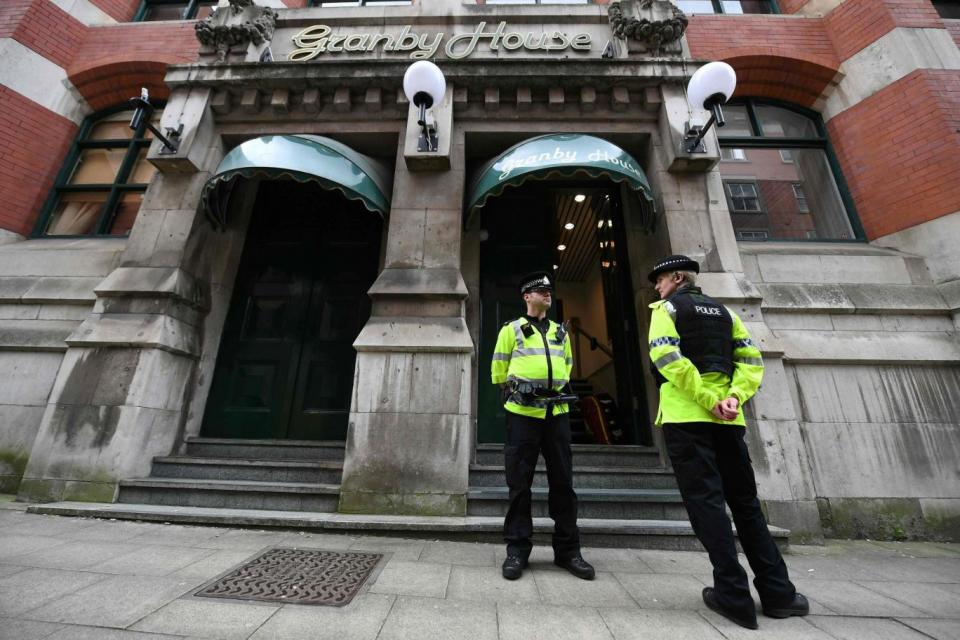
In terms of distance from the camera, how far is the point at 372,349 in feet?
16.4

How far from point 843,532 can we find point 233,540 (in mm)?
7155

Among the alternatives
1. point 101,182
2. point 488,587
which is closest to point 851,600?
point 488,587

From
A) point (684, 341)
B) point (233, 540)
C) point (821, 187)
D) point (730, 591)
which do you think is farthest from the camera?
point (821, 187)

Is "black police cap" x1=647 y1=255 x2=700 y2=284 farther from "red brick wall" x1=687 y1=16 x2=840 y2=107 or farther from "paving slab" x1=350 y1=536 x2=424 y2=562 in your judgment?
"red brick wall" x1=687 y1=16 x2=840 y2=107

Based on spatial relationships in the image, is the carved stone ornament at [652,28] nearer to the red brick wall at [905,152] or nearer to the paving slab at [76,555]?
the red brick wall at [905,152]

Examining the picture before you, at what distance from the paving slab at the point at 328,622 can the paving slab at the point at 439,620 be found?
0.08 m

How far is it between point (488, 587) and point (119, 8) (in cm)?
1379

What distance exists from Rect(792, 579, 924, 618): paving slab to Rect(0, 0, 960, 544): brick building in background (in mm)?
1308

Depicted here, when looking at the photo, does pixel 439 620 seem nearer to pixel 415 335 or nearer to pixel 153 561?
pixel 153 561

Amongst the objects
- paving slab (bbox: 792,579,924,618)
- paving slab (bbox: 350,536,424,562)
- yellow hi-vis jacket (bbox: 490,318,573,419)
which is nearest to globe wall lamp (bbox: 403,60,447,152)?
yellow hi-vis jacket (bbox: 490,318,573,419)

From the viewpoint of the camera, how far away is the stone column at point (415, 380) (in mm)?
4535

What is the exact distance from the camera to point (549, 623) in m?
2.37

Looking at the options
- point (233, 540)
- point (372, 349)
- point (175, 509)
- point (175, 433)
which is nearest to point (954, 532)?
point (372, 349)

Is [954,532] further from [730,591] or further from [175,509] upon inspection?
[175,509]
